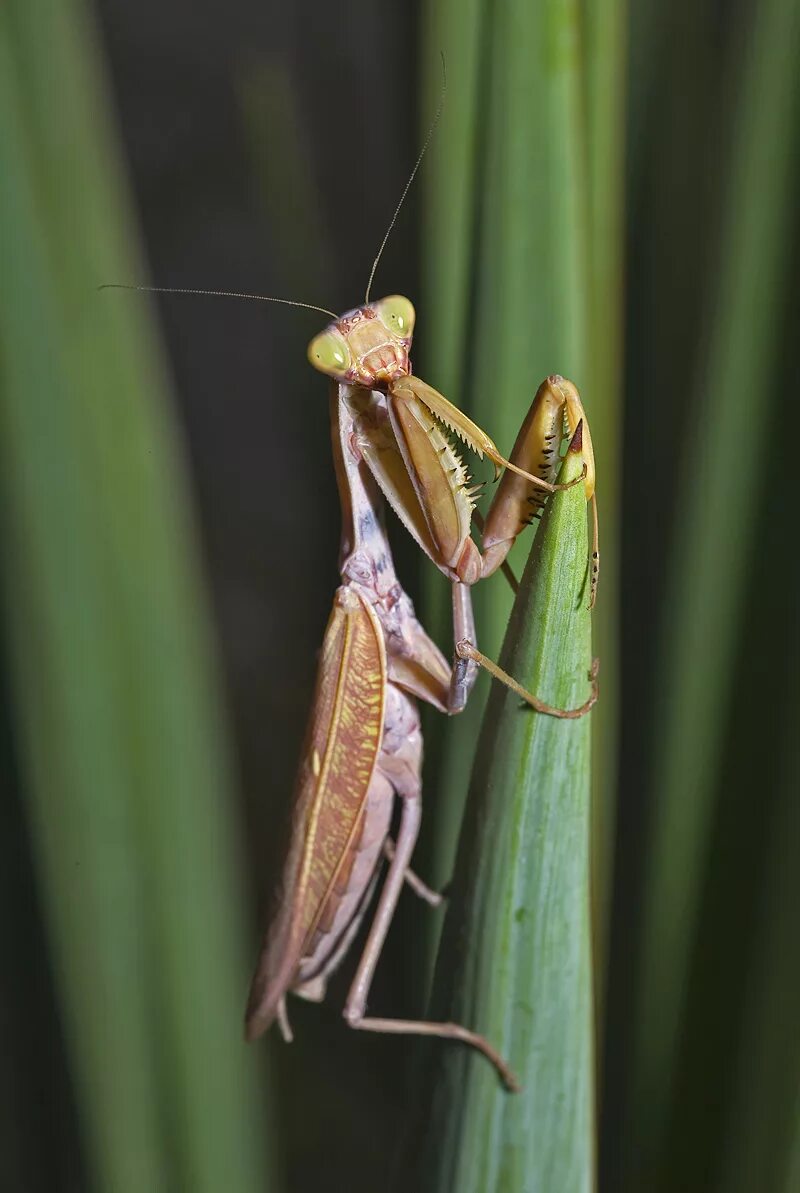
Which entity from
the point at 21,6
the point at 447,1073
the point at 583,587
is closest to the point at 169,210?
the point at 21,6

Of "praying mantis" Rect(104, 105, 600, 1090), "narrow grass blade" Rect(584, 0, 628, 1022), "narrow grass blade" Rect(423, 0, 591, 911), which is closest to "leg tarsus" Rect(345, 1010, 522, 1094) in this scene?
"praying mantis" Rect(104, 105, 600, 1090)

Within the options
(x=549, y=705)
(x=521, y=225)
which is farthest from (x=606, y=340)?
(x=549, y=705)

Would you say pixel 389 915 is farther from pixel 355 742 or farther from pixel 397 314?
pixel 397 314

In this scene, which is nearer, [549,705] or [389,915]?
[549,705]

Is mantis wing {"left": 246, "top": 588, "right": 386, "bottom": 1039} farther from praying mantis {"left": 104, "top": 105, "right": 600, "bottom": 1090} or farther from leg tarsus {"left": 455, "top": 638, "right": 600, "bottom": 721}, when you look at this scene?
leg tarsus {"left": 455, "top": 638, "right": 600, "bottom": 721}

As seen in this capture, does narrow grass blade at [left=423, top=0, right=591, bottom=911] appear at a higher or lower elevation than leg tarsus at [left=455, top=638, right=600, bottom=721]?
higher

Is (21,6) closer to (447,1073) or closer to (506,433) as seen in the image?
(506,433)

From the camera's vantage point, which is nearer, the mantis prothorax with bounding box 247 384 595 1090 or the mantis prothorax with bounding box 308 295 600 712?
the mantis prothorax with bounding box 308 295 600 712
